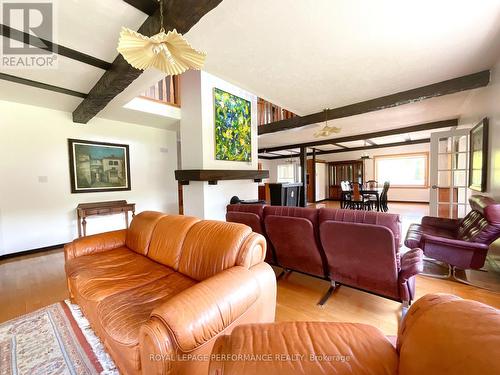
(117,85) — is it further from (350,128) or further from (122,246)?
(350,128)

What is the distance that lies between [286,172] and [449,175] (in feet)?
22.9

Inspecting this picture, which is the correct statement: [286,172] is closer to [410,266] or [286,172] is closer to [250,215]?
[250,215]

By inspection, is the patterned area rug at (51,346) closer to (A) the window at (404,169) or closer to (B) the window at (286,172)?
(B) the window at (286,172)

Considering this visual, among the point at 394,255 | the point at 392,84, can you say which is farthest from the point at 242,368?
the point at 392,84

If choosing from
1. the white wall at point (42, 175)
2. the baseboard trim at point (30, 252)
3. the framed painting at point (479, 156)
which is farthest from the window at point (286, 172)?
the baseboard trim at point (30, 252)

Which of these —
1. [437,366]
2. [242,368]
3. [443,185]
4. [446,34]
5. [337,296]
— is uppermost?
[446,34]

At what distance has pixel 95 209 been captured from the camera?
12.0ft

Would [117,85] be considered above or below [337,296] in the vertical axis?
above

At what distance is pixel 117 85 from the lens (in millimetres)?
2422

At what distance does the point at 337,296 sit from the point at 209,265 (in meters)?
1.35

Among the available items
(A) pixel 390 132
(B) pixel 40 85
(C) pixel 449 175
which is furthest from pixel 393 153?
(B) pixel 40 85

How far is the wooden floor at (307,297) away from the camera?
1.77 meters

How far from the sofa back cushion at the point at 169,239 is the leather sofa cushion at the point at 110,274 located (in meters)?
0.06

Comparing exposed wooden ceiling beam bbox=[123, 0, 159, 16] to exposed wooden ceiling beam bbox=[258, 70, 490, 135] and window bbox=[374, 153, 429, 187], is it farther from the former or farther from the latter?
window bbox=[374, 153, 429, 187]
